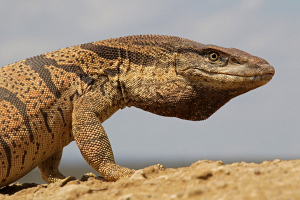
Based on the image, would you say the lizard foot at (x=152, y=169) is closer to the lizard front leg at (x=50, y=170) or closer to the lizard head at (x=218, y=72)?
the lizard head at (x=218, y=72)

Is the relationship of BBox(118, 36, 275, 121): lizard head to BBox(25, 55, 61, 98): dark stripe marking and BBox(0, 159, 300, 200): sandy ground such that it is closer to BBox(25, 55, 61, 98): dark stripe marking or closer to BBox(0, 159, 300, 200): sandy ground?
BBox(25, 55, 61, 98): dark stripe marking

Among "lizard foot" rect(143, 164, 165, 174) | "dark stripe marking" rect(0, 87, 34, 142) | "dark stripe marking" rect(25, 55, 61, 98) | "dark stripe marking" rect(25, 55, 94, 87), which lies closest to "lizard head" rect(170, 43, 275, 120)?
"lizard foot" rect(143, 164, 165, 174)

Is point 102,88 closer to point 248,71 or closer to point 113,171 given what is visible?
point 113,171

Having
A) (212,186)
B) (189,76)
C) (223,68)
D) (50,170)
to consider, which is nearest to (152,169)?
(189,76)

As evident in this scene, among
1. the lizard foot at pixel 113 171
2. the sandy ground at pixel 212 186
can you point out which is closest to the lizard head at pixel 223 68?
the lizard foot at pixel 113 171

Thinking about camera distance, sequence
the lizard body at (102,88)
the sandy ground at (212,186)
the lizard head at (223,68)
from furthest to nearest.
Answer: the lizard head at (223,68), the lizard body at (102,88), the sandy ground at (212,186)

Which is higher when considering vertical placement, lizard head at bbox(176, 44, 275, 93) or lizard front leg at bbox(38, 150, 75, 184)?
lizard head at bbox(176, 44, 275, 93)
